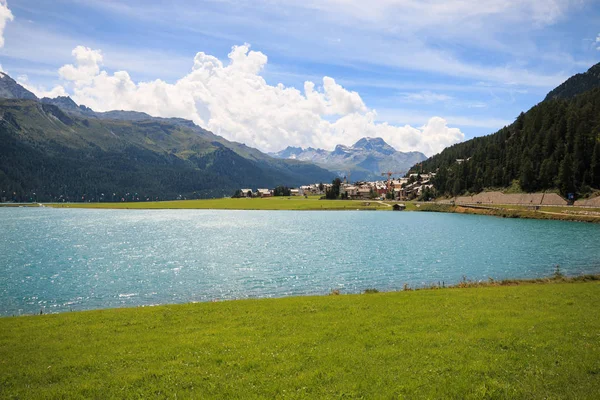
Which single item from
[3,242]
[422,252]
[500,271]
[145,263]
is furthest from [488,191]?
[3,242]

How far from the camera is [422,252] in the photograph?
57.9 meters

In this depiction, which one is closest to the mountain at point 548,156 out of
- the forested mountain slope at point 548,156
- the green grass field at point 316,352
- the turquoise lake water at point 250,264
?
the forested mountain slope at point 548,156

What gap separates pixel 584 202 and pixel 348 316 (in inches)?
5516

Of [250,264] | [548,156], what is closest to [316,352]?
[250,264]

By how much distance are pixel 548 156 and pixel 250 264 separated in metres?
155

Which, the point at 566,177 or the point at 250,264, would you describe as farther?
the point at 566,177

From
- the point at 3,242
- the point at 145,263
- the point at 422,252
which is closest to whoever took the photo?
the point at 145,263

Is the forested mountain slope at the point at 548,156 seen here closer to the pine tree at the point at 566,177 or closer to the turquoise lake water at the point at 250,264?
the pine tree at the point at 566,177

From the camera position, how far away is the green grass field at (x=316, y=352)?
12711mm

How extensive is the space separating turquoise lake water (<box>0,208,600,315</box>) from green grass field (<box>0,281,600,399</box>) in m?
12.4

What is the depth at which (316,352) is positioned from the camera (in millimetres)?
15633

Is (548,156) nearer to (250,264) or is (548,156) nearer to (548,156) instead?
(548,156)

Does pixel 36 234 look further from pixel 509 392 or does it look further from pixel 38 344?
pixel 509 392

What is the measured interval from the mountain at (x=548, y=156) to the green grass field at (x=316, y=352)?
137m
